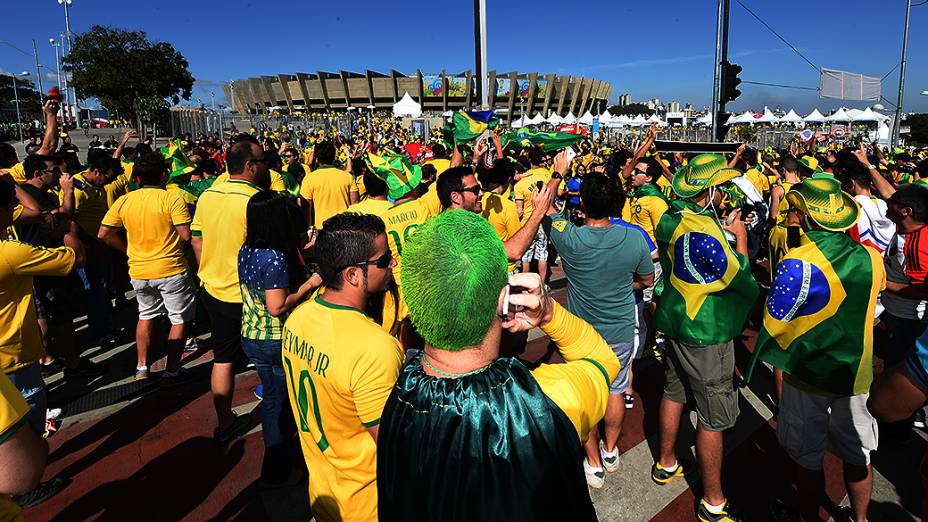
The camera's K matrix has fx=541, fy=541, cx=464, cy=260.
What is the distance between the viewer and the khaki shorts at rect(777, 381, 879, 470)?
9.36 ft

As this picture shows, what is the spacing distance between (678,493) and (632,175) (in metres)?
4.95

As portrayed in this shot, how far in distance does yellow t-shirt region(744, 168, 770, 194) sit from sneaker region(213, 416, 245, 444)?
7460 mm

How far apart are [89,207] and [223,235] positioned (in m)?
3.59

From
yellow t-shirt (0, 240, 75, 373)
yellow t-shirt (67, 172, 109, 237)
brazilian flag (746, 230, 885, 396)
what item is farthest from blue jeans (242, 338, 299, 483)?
yellow t-shirt (67, 172, 109, 237)

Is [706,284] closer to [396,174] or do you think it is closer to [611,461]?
[611,461]

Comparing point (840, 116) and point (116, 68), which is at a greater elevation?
point (116, 68)

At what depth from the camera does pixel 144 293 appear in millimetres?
5066

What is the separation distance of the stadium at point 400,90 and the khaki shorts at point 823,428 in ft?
238

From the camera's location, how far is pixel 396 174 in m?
4.34

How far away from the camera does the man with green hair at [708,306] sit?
10.3ft

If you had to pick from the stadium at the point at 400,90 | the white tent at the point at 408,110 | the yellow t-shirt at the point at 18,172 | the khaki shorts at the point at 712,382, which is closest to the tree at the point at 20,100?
the stadium at the point at 400,90

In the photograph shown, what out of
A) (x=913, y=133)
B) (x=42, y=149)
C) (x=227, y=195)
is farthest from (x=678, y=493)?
(x=913, y=133)

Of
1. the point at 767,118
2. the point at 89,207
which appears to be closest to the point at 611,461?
the point at 89,207

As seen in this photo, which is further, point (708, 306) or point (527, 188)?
point (527, 188)
